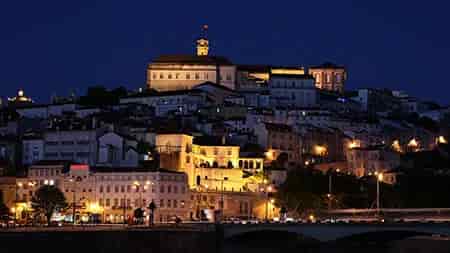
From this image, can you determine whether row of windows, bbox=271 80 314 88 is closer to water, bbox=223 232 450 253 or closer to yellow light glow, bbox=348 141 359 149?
yellow light glow, bbox=348 141 359 149

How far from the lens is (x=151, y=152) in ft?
284

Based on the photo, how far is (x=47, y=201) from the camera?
75125 mm

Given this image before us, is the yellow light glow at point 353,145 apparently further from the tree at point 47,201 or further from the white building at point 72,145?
the tree at point 47,201

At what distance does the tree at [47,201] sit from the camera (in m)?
74.4

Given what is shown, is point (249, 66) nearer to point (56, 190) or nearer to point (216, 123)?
point (216, 123)

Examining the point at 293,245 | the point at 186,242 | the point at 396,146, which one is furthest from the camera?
the point at 396,146

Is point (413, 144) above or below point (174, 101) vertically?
below

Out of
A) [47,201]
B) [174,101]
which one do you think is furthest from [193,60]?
[47,201]

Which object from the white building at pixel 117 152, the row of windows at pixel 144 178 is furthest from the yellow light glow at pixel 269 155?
the row of windows at pixel 144 178

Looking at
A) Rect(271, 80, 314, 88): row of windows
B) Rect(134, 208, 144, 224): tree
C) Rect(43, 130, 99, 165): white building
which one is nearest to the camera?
Rect(134, 208, 144, 224): tree

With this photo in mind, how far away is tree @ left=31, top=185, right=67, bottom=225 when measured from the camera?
74438mm

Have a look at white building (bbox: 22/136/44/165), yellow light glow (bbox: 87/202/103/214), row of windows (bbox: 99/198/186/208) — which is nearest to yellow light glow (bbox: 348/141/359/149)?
row of windows (bbox: 99/198/186/208)

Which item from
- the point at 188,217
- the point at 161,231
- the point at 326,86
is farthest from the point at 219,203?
the point at 326,86

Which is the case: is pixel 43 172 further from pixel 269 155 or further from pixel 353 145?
pixel 353 145
